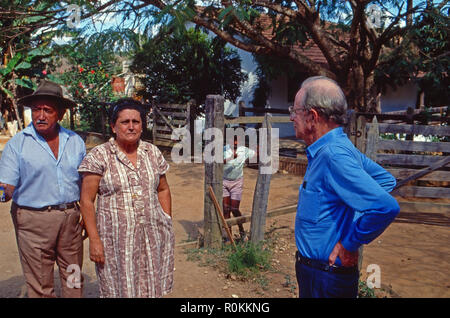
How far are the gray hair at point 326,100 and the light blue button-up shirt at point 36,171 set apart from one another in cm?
181

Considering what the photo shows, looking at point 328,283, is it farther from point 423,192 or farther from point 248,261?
point 423,192

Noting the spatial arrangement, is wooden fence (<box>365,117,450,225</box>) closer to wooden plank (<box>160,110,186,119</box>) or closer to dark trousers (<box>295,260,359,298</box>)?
dark trousers (<box>295,260,359,298</box>)

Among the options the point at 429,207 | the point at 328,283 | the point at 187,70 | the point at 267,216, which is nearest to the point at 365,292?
the point at 267,216

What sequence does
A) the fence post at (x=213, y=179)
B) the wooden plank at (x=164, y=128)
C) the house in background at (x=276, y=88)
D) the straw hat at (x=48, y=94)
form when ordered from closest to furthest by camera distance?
the straw hat at (x=48, y=94), the fence post at (x=213, y=179), the wooden plank at (x=164, y=128), the house in background at (x=276, y=88)

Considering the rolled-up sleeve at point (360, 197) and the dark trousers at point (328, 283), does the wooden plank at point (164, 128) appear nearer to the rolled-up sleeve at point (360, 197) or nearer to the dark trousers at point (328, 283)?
the dark trousers at point (328, 283)

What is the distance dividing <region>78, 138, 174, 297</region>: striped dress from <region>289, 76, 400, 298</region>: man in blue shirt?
3.39ft

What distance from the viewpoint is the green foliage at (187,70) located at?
519 inches

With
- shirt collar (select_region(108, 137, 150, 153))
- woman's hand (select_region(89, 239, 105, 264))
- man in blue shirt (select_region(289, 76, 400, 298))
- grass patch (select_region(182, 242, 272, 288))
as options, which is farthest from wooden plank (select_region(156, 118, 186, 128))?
man in blue shirt (select_region(289, 76, 400, 298))

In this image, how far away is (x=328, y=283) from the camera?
201cm

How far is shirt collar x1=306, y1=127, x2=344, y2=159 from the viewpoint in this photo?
2016mm

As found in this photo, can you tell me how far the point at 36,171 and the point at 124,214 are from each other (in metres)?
0.76
